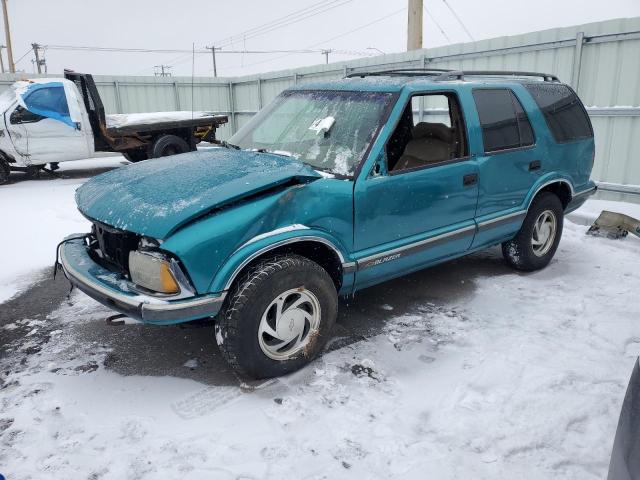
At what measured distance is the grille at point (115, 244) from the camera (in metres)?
2.97

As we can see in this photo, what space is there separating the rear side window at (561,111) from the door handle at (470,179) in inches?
48.2

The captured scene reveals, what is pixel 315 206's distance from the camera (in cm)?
308

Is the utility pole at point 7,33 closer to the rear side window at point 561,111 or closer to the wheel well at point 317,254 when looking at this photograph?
the rear side window at point 561,111

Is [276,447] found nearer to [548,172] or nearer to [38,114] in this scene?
[548,172]

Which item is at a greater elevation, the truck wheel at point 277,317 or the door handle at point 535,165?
the door handle at point 535,165

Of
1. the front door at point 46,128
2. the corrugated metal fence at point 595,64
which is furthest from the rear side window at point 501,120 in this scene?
the front door at point 46,128

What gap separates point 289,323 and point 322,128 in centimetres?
147

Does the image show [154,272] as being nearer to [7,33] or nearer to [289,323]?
[289,323]

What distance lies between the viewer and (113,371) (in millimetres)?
3260

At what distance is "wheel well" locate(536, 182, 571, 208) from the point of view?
491cm

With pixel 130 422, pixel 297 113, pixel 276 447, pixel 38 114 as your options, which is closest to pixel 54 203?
pixel 38 114

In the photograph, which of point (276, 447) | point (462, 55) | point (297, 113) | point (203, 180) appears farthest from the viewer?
point (462, 55)

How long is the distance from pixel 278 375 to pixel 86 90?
903 cm

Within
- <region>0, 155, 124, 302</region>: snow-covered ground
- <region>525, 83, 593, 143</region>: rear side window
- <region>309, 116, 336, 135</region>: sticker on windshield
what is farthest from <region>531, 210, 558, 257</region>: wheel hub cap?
<region>0, 155, 124, 302</region>: snow-covered ground
